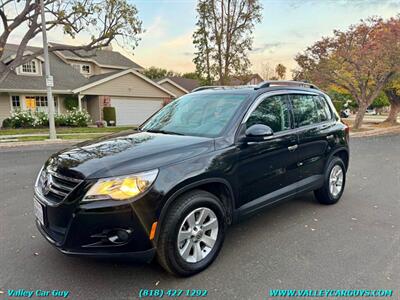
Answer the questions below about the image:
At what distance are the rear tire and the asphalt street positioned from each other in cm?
17

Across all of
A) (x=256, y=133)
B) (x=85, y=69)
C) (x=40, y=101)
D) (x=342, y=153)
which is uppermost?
(x=85, y=69)

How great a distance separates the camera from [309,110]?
14.5ft

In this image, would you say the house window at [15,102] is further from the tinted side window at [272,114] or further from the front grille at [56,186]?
the tinted side window at [272,114]

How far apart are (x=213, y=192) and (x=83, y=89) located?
21.6m

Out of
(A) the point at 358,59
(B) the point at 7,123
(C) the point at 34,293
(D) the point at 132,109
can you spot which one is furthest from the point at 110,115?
(C) the point at 34,293

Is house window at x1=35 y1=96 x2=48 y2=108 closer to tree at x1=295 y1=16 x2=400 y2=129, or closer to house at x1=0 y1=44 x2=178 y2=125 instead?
house at x1=0 y1=44 x2=178 y2=125

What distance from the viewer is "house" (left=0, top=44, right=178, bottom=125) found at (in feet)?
68.3

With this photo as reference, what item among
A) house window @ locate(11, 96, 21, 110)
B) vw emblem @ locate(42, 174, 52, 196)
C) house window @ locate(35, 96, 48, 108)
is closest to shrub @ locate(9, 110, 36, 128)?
house window @ locate(11, 96, 21, 110)

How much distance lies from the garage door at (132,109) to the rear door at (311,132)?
21.4 m

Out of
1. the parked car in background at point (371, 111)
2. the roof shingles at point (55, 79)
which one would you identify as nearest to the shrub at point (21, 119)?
the roof shingles at point (55, 79)

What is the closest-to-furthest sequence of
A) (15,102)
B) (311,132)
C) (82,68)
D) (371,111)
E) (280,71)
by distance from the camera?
(311,132) < (15,102) < (82,68) < (280,71) < (371,111)

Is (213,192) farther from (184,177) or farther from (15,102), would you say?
(15,102)

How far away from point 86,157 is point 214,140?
49.1 inches

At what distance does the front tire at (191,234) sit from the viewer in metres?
2.59
